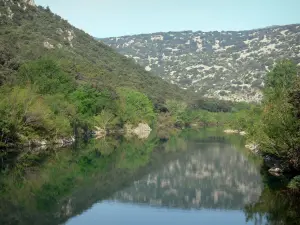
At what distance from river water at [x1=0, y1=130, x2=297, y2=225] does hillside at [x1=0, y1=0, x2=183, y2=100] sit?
31864 mm

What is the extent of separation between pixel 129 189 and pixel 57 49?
336 feet

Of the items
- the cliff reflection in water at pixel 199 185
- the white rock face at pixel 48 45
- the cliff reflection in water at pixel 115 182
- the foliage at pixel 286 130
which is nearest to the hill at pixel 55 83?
the white rock face at pixel 48 45

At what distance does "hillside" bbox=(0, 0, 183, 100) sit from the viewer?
114 m

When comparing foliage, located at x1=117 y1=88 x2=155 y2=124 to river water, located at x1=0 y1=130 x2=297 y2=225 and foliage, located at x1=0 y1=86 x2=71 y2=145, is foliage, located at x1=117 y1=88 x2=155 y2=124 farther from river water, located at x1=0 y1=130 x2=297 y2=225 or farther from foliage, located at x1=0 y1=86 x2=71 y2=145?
river water, located at x1=0 y1=130 x2=297 y2=225

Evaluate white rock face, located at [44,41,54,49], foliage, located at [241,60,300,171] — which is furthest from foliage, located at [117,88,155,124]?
foliage, located at [241,60,300,171]

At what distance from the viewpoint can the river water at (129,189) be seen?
3209cm

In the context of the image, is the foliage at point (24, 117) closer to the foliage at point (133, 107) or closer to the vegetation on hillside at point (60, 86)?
the vegetation on hillside at point (60, 86)

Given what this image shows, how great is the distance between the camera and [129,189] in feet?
142

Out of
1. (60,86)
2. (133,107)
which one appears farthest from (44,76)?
(133,107)

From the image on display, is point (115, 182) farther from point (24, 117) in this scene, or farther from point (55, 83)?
point (55, 83)

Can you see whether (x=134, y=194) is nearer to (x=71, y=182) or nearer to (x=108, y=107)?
(x=71, y=182)

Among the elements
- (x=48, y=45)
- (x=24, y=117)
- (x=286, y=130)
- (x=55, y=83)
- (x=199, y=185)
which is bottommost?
(x=199, y=185)

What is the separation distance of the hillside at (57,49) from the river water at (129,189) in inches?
1254

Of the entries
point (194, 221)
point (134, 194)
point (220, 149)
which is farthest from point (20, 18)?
point (194, 221)
